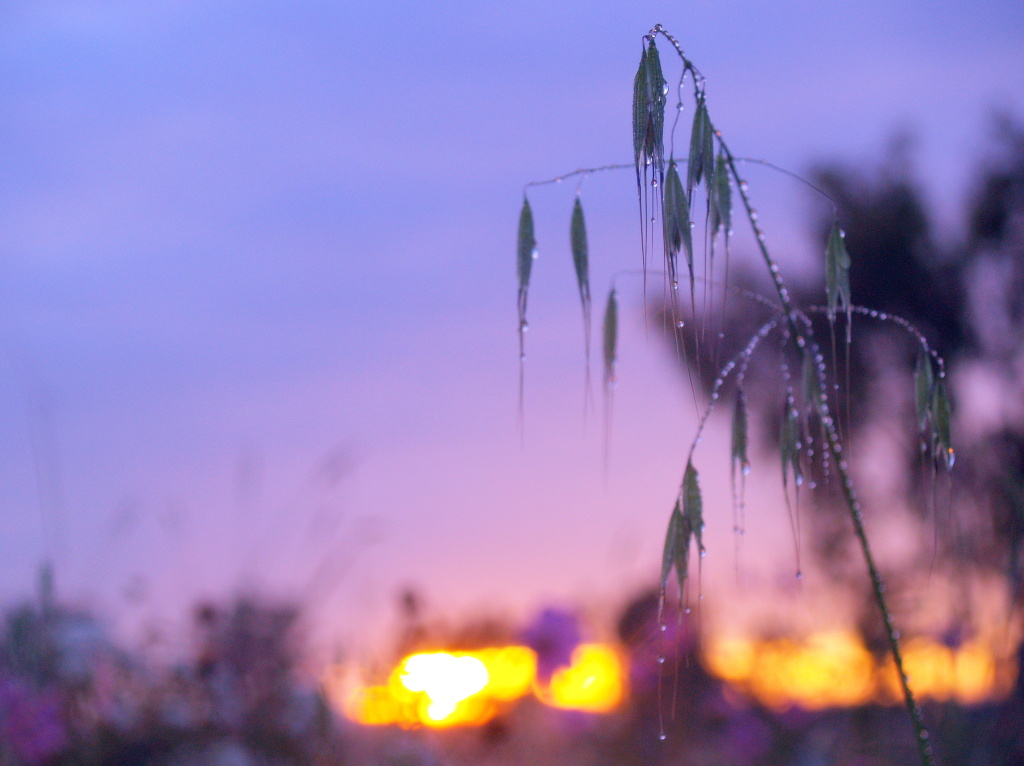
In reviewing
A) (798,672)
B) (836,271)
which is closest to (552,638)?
(798,672)

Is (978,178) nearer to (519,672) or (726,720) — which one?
(726,720)

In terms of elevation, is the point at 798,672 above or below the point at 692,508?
below

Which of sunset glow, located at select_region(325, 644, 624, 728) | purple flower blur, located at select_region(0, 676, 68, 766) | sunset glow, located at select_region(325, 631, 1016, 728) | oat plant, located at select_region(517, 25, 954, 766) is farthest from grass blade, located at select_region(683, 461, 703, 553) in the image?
purple flower blur, located at select_region(0, 676, 68, 766)

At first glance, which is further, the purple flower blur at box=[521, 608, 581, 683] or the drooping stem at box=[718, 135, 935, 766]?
the purple flower blur at box=[521, 608, 581, 683]

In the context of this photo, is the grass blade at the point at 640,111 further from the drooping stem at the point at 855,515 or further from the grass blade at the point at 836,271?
the grass blade at the point at 836,271

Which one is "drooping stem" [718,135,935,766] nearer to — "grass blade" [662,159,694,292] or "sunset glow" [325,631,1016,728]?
"grass blade" [662,159,694,292]

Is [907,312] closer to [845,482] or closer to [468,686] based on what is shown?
[468,686]

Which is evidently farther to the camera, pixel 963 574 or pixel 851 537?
pixel 851 537

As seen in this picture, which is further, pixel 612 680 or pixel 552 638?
pixel 612 680

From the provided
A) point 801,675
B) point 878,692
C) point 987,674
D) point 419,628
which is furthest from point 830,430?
point 878,692

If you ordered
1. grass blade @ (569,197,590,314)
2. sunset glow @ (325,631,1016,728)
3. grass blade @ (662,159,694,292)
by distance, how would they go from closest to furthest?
grass blade @ (662,159,694,292) < grass blade @ (569,197,590,314) < sunset glow @ (325,631,1016,728)

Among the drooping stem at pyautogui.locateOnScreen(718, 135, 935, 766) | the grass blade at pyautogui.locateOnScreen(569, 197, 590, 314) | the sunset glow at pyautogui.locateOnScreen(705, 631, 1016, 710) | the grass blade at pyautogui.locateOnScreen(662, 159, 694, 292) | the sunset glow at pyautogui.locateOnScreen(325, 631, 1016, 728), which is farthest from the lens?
the sunset glow at pyautogui.locateOnScreen(705, 631, 1016, 710)
